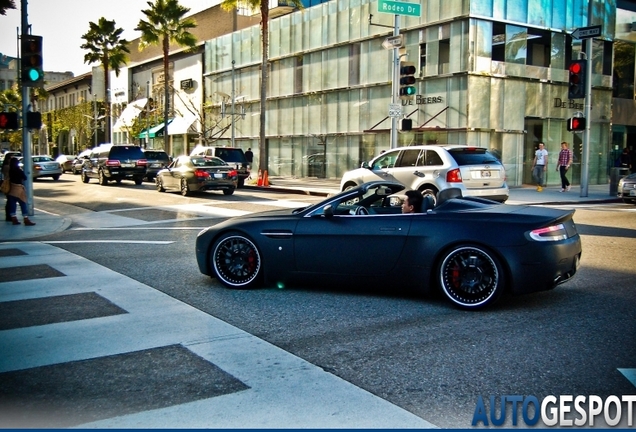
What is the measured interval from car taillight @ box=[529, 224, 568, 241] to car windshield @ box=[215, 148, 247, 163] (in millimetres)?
Answer: 22753

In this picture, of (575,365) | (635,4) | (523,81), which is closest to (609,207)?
(523,81)

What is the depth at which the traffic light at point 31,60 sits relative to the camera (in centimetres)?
1589

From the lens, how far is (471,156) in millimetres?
15852

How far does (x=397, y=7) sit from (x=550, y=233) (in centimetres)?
1501

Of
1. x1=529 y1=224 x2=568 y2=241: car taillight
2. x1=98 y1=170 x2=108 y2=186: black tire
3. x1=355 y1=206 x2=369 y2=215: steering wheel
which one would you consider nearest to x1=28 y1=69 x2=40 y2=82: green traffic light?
x1=355 y1=206 x2=369 y2=215: steering wheel

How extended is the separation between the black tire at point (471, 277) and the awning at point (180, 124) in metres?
44.6

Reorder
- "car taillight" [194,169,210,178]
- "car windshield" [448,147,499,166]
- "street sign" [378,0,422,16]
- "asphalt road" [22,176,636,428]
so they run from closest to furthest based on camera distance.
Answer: "asphalt road" [22,176,636,428]
"car windshield" [448,147,499,166]
"street sign" [378,0,422,16]
"car taillight" [194,169,210,178]

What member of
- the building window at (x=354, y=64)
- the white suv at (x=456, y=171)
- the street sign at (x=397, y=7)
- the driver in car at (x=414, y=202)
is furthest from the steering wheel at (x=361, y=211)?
→ the building window at (x=354, y=64)

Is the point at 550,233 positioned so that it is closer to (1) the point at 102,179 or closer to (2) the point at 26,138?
(2) the point at 26,138

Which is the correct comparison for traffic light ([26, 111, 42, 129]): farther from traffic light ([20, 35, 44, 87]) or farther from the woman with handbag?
the woman with handbag

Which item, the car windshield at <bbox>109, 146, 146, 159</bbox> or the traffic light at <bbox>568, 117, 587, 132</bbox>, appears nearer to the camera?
the traffic light at <bbox>568, 117, 587, 132</bbox>

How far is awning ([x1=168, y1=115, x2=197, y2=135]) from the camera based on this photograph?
49.9m

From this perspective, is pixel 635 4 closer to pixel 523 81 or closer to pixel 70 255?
pixel 523 81

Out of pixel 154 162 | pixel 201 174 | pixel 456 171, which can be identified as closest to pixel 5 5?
pixel 201 174
